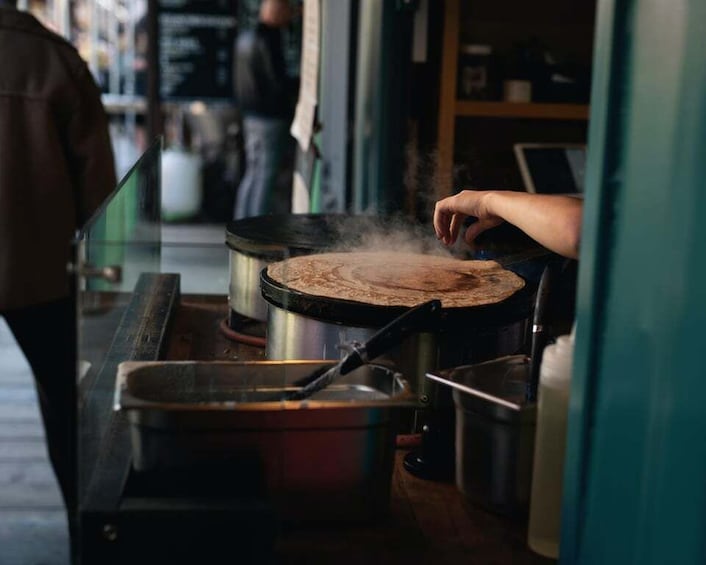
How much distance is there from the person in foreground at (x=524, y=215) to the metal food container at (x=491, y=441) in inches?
10.0

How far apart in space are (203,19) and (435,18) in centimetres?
510

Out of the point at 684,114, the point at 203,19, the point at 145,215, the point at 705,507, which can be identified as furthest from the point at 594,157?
the point at 203,19

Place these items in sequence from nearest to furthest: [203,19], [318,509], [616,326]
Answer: [616,326]
[318,509]
[203,19]

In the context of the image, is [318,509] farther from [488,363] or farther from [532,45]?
[532,45]

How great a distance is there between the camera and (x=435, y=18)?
443cm

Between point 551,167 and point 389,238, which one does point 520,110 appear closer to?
point 551,167

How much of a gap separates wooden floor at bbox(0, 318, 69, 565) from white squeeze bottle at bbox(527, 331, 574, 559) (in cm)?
250

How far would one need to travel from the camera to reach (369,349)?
1.63 meters

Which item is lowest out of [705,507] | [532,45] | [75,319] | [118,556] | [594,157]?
[118,556]

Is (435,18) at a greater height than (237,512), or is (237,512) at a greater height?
(435,18)

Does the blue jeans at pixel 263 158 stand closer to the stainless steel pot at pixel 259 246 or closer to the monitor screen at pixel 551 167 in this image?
the monitor screen at pixel 551 167

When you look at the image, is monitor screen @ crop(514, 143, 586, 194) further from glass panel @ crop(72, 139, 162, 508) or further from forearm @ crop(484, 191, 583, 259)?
forearm @ crop(484, 191, 583, 259)

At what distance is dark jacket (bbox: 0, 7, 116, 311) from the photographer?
141 inches

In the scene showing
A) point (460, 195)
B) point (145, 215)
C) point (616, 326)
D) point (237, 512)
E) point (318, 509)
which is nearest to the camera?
point (616, 326)
